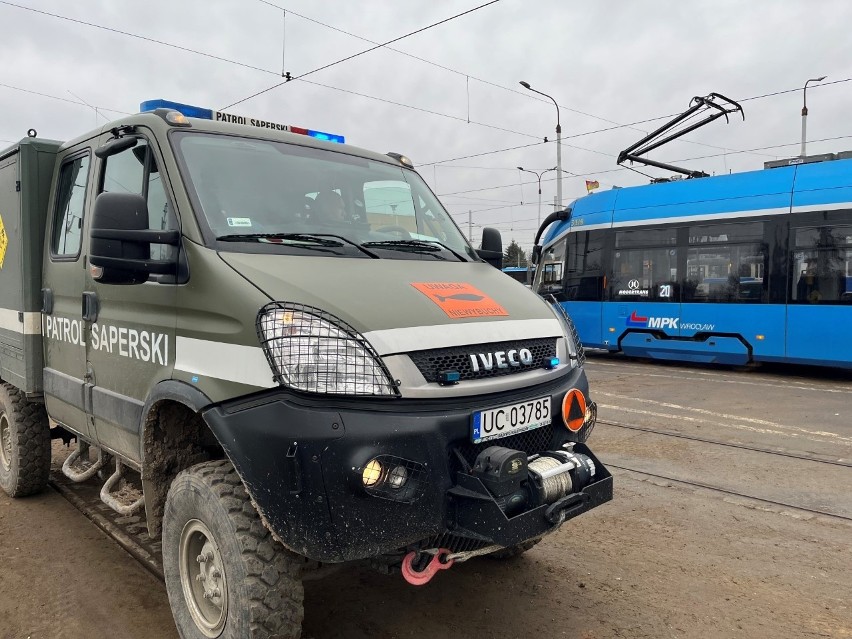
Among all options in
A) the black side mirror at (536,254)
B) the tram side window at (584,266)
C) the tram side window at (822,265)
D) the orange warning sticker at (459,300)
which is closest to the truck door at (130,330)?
the orange warning sticker at (459,300)

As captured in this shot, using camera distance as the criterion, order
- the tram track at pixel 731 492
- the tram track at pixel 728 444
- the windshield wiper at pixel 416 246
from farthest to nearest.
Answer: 1. the tram track at pixel 728 444
2. the tram track at pixel 731 492
3. the windshield wiper at pixel 416 246

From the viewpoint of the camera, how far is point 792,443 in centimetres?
657

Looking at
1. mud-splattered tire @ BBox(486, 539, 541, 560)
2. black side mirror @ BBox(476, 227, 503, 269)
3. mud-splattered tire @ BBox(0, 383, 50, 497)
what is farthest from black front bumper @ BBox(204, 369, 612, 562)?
mud-splattered tire @ BBox(0, 383, 50, 497)

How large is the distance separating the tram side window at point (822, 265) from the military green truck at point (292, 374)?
29.4 feet

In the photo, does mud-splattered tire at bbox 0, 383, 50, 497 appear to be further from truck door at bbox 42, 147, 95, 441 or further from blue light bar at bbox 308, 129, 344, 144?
blue light bar at bbox 308, 129, 344, 144

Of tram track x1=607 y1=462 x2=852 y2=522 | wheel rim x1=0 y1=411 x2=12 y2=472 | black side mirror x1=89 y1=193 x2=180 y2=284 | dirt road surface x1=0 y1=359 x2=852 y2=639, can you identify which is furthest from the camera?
wheel rim x1=0 y1=411 x2=12 y2=472

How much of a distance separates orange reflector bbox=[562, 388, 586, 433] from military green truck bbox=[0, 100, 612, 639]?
0.01m

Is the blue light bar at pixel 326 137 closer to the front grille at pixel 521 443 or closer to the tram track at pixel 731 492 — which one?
the front grille at pixel 521 443

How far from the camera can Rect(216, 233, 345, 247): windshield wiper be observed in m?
2.83

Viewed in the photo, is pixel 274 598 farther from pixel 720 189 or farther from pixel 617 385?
pixel 720 189

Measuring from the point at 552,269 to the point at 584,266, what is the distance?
3.25ft

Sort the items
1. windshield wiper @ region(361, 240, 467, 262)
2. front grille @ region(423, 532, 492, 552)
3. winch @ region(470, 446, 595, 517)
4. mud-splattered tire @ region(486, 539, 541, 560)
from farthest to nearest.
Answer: mud-splattered tire @ region(486, 539, 541, 560), windshield wiper @ region(361, 240, 467, 262), front grille @ region(423, 532, 492, 552), winch @ region(470, 446, 595, 517)

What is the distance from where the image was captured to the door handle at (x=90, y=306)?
11.6 ft

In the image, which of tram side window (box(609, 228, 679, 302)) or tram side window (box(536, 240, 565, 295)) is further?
tram side window (box(536, 240, 565, 295))
